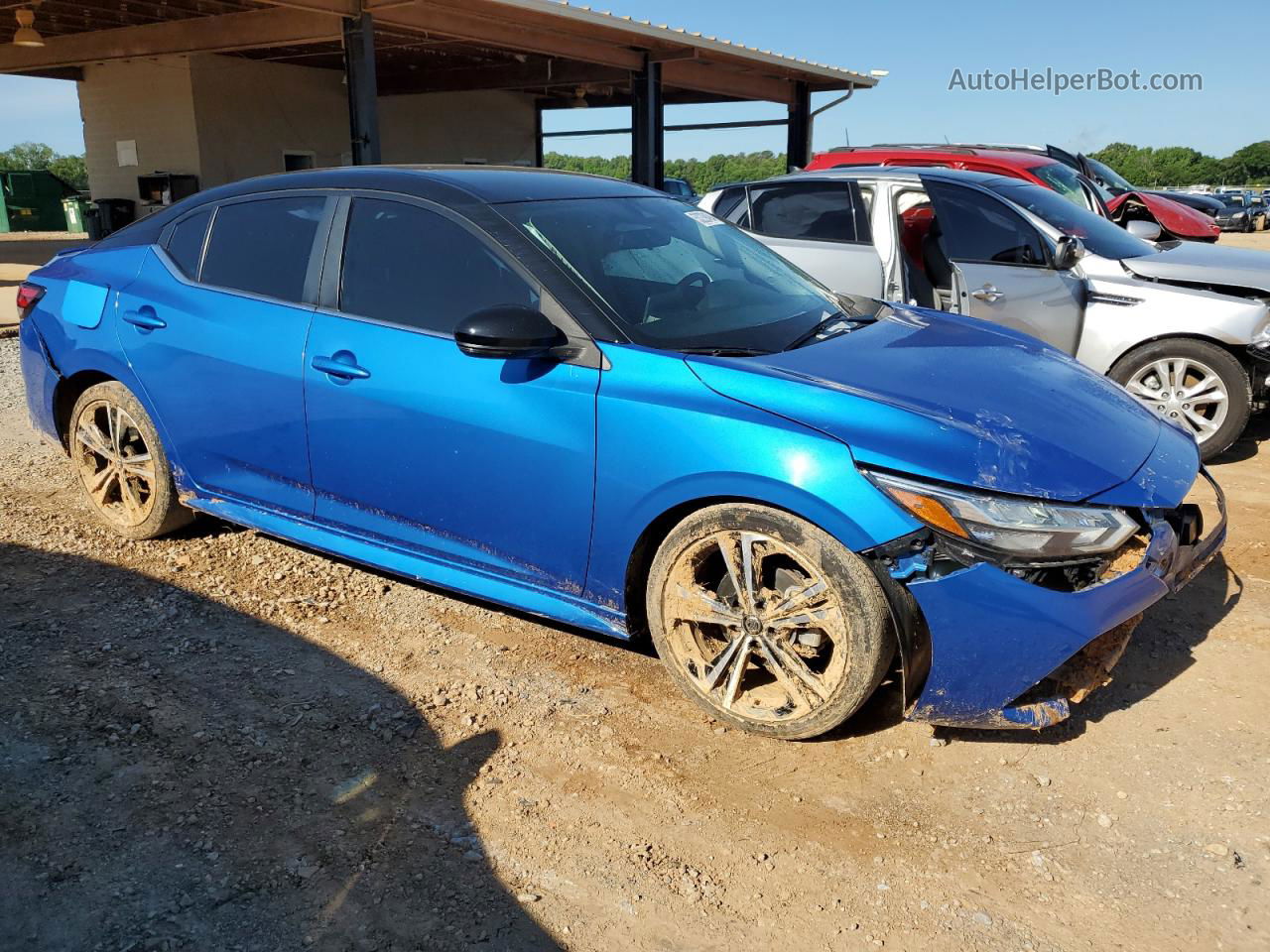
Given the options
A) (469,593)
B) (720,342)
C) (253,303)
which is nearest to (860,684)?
(720,342)

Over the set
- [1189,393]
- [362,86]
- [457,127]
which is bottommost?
[1189,393]

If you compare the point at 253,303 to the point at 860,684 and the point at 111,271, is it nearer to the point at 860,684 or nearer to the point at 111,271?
the point at 111,271

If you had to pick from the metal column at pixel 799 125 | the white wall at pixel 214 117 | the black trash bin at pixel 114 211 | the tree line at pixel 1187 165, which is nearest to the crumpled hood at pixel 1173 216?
the metal column at pixel 799 125

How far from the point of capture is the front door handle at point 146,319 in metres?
4.23

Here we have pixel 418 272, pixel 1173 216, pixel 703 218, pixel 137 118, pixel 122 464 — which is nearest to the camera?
pixel 418 272

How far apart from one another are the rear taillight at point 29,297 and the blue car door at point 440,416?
2000mm

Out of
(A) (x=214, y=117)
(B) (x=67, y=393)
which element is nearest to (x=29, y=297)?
(B) (x=67, y=393)

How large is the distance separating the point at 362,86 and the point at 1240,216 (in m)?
28.6

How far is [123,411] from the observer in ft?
14.8

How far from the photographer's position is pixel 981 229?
636 centimetres

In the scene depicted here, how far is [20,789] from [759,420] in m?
2.32

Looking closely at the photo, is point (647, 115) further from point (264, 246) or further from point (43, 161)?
point (43, 161)

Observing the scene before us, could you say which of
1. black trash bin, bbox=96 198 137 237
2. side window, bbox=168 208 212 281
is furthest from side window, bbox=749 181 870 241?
black trash bin, bbox=96 198 137 237

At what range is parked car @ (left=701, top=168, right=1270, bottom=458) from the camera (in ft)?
19.2
